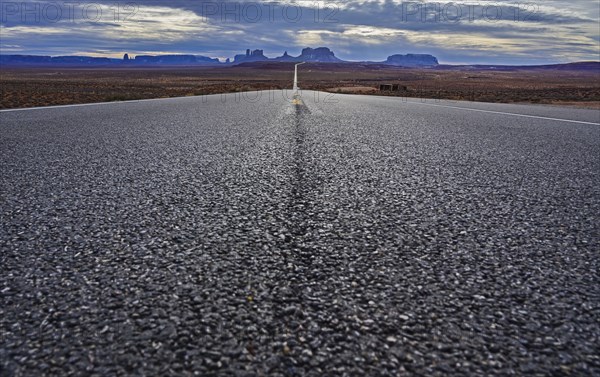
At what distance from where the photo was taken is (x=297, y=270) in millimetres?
1554

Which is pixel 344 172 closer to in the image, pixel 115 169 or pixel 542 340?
pixel 115 169

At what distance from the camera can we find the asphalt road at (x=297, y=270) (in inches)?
42.9

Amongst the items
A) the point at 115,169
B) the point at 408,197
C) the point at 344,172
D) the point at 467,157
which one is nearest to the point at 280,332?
the point at 408,197

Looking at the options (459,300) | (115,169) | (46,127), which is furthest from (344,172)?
(46,127)

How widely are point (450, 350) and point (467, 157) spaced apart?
3.33m

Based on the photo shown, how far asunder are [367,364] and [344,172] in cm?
238

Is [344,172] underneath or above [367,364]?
above

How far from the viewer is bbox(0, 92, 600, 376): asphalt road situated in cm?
109

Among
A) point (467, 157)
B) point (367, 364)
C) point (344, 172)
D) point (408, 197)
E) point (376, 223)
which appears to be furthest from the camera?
point (467, 157)

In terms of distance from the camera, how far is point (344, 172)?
11.0ft

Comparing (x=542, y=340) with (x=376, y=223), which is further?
(x=376, y=223)

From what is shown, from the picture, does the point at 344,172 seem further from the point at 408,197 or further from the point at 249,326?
the point at 249,326

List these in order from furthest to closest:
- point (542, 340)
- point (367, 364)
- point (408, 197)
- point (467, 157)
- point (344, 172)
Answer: point (467, 157) < point (344, 172) < point (408, 197) < point (542, 340) < point (367, 364)

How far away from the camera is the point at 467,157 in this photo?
4.16m
